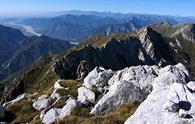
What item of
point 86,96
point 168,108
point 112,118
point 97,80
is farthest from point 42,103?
point 168,108

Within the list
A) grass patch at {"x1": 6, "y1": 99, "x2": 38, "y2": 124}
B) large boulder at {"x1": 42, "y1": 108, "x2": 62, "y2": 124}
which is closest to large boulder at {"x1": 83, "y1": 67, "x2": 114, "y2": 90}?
grass patch at {"x1": 6, "y1": 99, "x2": 38, "y2": 124}

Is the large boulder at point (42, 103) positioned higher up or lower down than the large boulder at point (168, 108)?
lower down

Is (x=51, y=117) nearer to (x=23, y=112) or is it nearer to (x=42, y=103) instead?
(x=42, y=103)

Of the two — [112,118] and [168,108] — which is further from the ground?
[168,108]

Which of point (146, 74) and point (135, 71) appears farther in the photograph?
point (135, 71)

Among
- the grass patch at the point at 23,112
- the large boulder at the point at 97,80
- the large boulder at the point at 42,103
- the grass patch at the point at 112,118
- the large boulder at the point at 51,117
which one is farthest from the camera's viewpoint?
the large boulder at the point at 97,80

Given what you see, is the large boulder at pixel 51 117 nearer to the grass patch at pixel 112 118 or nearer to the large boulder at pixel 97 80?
the grass patch at pixel 112 118

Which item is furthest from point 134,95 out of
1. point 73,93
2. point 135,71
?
point 73,93

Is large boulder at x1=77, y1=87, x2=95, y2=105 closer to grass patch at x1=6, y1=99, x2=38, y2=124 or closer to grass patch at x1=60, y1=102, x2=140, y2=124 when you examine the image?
grass patch at x1=6, y1=99, x2=38, y2=124

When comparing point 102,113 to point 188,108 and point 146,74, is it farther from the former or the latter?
point 146,74

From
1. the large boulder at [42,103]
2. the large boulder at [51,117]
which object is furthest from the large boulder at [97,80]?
the large boulder at [51,117]

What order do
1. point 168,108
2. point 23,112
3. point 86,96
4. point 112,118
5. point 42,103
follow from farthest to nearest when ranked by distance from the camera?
point 42,103 → point 23,112 → point 86,96 → point 112,118 → point 168,108
